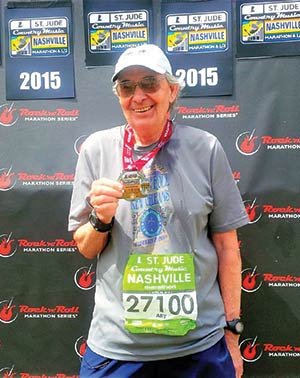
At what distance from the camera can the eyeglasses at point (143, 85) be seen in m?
1.82

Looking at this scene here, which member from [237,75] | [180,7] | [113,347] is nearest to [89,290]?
[113,347]

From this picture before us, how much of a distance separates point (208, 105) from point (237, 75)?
0.70 ft

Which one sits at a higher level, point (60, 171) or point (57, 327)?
point (60, 171)

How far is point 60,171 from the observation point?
2662mm

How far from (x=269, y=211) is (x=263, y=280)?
0.36 meters

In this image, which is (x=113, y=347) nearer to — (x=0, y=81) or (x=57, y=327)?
(x=57, y=327)

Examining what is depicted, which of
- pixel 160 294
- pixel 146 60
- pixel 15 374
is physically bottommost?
pixel 15 374

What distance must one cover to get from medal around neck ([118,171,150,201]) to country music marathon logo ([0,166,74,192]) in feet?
3.09

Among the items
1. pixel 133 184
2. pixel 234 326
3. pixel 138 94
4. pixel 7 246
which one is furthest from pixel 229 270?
pixel 7 246

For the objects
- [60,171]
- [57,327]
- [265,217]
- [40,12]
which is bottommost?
[57,327]

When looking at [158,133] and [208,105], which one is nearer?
[158,133]

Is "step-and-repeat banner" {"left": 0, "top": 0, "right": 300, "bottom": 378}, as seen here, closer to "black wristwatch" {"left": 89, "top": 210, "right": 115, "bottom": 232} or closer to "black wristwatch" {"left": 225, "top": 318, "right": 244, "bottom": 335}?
"black wristwatch" {"left": 225, "top": 318, "right": 244, "bottom": 335}

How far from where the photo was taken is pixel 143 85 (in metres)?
1.82

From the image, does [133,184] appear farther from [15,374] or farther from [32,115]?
[15,374]
